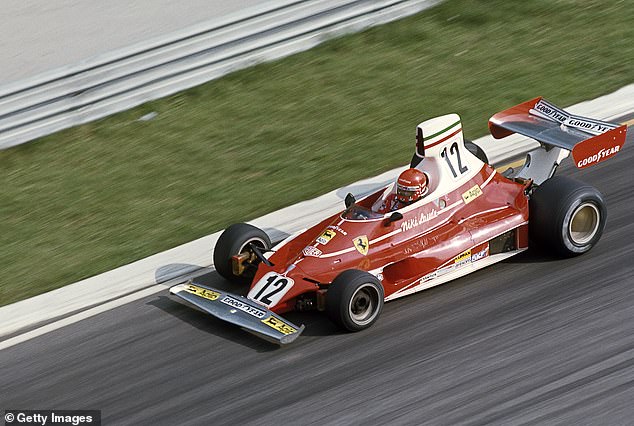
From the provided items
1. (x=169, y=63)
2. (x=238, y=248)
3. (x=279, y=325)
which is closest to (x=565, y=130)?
(x=238, y=248)

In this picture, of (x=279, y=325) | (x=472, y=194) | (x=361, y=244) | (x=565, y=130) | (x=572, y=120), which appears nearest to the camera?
(x=279, y=325)

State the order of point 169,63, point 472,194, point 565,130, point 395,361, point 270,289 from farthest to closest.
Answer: point 169,63 < point 565,130 < point 472,194 < point 270,289 < point 395,361

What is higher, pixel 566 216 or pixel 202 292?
pixel 566 216

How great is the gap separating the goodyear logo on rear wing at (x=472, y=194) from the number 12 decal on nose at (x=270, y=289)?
64.8 inches

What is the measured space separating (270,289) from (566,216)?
2.44 m

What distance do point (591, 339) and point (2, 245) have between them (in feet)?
18.3

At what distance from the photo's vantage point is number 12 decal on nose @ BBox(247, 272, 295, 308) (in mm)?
8289

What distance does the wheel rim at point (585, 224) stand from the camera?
28.9 ft

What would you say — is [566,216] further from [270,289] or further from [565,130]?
[270,289]

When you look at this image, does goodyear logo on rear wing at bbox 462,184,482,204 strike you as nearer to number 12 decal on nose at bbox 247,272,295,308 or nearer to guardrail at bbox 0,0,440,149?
number 12 decal on nose at bbox 247,272,295,308

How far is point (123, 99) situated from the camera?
40.0ft

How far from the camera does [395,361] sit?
7.86 metres

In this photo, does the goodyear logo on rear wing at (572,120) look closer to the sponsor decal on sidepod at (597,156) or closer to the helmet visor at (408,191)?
the sponsor decal on sidepod at (597,156)

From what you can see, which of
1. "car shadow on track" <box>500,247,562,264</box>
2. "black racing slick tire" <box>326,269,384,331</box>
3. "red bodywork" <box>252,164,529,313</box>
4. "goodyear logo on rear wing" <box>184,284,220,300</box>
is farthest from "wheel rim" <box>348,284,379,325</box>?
"car shadow on track" <box>500,247,562,264</box>
